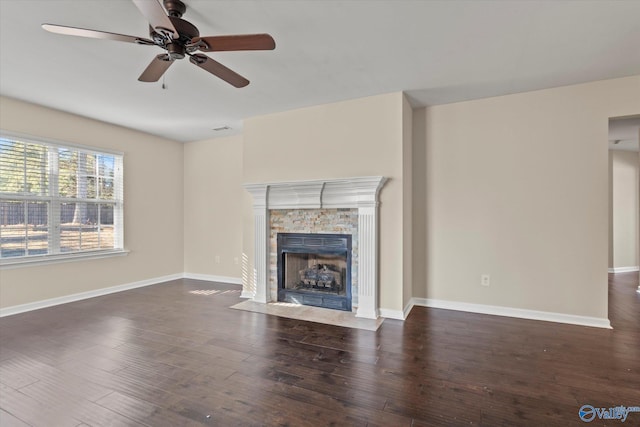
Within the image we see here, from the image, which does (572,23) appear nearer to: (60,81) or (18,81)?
(60,81)

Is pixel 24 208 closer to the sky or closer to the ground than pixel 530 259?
closer to the sky

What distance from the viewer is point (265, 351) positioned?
267 cm

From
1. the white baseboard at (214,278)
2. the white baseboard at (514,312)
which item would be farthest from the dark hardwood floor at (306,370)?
the white baseboard at (214,278)

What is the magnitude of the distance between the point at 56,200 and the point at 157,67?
3.09 m

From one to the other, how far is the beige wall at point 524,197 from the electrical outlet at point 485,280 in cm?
5

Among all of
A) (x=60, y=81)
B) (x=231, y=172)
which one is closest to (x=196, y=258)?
(x=231, y=172)

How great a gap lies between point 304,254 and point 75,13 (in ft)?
10.5

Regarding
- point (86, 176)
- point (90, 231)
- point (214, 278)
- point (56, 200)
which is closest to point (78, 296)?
point (90, 231)

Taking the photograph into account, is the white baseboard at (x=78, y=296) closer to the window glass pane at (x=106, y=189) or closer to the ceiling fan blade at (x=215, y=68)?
the window glass pane at (x=106, y=189)

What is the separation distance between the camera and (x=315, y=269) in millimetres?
4137

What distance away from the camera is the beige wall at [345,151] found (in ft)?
11.5

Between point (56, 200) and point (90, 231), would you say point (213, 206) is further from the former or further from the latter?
point (56, 200)

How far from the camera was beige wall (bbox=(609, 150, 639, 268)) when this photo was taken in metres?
6.27

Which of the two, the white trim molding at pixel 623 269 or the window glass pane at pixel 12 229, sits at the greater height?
the window glass pane at pixel 12 229
